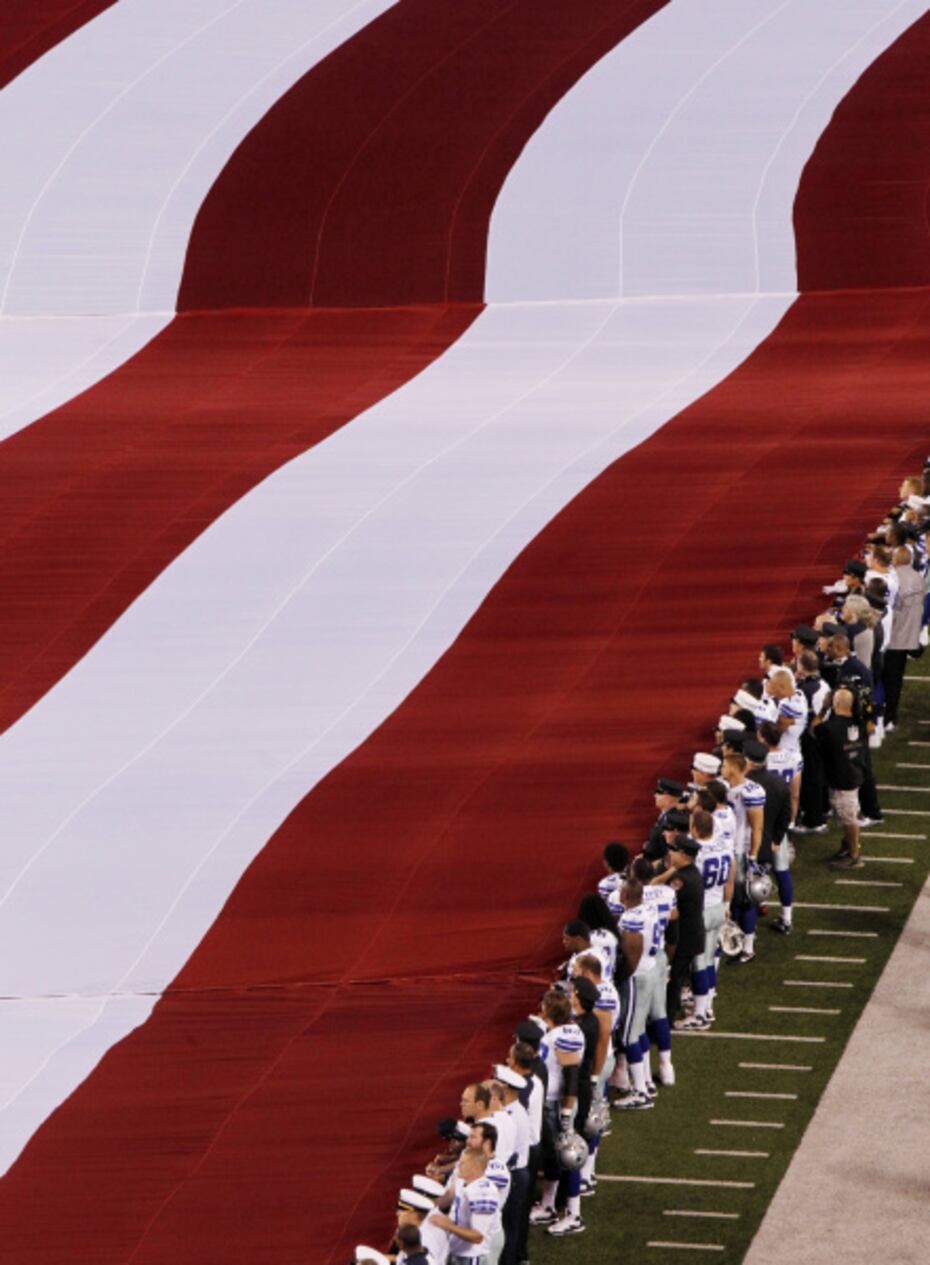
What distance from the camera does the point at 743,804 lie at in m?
15.8

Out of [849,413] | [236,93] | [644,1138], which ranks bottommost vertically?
[644,1138]

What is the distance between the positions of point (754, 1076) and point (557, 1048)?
6.40 feet

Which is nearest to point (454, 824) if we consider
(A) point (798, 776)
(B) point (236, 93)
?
(A) point (798, 776)

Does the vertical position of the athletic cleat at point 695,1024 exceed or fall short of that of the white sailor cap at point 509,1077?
it falls short

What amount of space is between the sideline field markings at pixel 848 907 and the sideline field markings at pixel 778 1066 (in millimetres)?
2083

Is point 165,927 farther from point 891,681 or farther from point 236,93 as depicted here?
point 236,93

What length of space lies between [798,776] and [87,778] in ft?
13.8

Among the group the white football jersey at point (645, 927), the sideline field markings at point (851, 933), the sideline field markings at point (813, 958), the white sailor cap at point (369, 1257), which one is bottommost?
the sideline field markings at point (813, 958)

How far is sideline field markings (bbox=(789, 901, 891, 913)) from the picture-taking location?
16641mm

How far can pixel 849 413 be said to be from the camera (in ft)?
73.6

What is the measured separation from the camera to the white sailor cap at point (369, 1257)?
1084 centimetres

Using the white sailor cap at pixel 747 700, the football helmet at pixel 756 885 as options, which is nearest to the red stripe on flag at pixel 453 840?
the white sailor cap at pixel 747 700

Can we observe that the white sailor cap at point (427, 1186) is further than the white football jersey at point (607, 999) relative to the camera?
No

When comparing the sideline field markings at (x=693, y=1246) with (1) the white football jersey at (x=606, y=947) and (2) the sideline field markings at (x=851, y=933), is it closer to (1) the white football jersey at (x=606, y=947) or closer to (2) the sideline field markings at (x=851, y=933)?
(1) the white football jersey at (x=606, y=947)
